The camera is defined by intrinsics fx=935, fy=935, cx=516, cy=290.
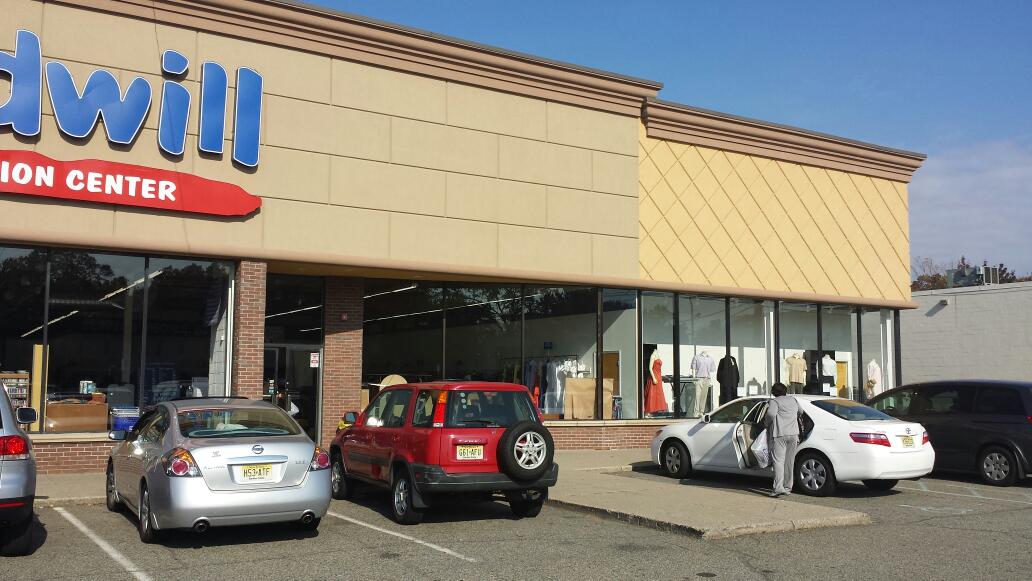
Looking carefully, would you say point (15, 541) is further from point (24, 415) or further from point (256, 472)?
point (256, 472)

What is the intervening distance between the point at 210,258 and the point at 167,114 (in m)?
2.51

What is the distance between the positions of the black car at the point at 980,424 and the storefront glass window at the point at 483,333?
798 centimetres

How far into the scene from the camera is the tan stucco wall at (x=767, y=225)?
21359 mm

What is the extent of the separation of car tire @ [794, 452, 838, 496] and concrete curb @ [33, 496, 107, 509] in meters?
9.53

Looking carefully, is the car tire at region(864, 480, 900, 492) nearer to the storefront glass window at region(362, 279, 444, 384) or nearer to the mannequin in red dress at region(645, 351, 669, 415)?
the mannequin in red dress at region(645, 351, 669, 415)

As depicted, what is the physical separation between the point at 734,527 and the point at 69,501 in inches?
324

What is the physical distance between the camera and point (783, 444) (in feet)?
42.2

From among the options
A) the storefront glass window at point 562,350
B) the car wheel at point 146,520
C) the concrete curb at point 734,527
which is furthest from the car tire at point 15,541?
the storefront glass window at point 562,350

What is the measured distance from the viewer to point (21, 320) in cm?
1484

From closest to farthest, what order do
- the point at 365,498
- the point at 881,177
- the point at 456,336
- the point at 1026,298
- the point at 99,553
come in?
1. the point at 99,553
2. the point at 365,498
3. the point at 456,336
4. the point at 881,177
5. the point at 1026,298

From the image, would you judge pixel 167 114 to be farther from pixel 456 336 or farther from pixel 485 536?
pixel 485 536

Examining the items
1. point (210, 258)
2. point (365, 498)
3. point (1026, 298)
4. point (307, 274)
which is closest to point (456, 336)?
point (307, 274)

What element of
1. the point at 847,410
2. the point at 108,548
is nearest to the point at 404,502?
the point at 108,548

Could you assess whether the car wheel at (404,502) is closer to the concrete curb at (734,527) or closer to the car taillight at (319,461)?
the car taillight at (319,461)
